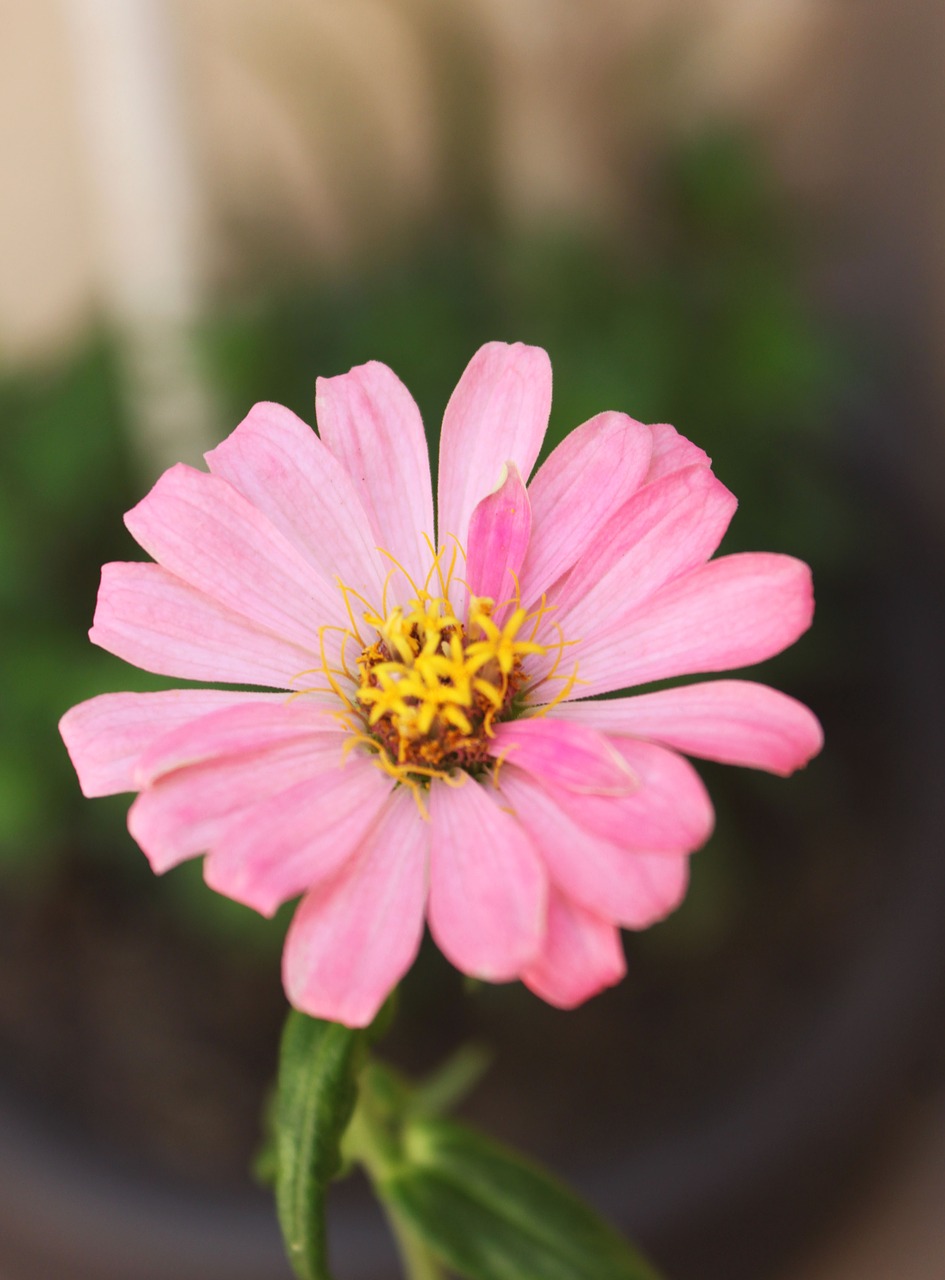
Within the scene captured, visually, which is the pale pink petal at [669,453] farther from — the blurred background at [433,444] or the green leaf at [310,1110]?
the blurred background at [433,444]

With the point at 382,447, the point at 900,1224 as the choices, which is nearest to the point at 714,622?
the point at 382,447

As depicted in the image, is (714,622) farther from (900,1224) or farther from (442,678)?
(900,1224)

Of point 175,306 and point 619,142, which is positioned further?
point 619,142

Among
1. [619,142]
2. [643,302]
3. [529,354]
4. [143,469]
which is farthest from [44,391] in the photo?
[529,354]

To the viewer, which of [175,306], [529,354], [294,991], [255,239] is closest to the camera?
[294,991]

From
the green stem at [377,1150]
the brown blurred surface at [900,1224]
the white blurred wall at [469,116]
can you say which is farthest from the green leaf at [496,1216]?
the white blurred wall at [469,116]

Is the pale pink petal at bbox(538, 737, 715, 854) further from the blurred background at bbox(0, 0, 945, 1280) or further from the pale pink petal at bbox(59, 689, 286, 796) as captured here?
the blurred background at bbox(0, 0, 945, 1280)

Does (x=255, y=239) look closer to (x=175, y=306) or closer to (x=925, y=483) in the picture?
(x=175, y=306)

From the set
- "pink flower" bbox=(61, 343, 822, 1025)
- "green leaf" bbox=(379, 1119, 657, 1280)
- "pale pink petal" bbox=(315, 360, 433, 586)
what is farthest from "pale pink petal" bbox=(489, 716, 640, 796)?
"green leaf" bbox=(379, 1119, 657, 1280)
